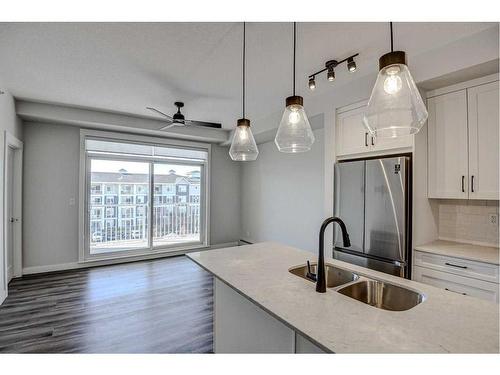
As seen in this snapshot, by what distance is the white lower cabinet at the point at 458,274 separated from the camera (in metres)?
1.93

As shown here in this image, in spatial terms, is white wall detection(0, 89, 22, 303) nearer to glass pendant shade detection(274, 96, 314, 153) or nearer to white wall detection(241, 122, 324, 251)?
glass pendant shade detection(274, 96, 314, 153)

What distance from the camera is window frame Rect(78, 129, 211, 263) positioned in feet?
14.5

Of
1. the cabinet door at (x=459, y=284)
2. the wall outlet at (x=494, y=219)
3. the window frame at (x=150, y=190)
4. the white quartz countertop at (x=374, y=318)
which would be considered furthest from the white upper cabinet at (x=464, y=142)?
the window frame at (x=150, y=190)

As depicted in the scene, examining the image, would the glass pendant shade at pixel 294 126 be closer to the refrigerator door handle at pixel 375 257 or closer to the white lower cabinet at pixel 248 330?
the white lower cabinet at pixel 248 330

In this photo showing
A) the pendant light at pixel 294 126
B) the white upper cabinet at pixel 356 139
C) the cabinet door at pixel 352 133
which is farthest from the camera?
the cabinet door at pixel 352 133

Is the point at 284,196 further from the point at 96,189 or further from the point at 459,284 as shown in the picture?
the point at 96,189

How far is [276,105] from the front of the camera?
12.7ft

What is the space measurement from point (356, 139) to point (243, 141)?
1470mm

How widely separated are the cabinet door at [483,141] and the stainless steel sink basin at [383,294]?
1425 millimetres

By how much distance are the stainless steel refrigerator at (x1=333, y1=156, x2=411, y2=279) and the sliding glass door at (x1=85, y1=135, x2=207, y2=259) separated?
3.59 meters

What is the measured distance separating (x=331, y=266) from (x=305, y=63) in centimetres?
193

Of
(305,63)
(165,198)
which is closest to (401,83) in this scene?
(305,63)

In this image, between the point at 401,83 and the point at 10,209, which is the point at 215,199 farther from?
the point at 401,83

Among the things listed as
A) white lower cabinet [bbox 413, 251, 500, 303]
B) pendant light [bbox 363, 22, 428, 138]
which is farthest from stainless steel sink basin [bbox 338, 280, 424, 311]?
pendant light [bbox 363, 22, 428, 138]
